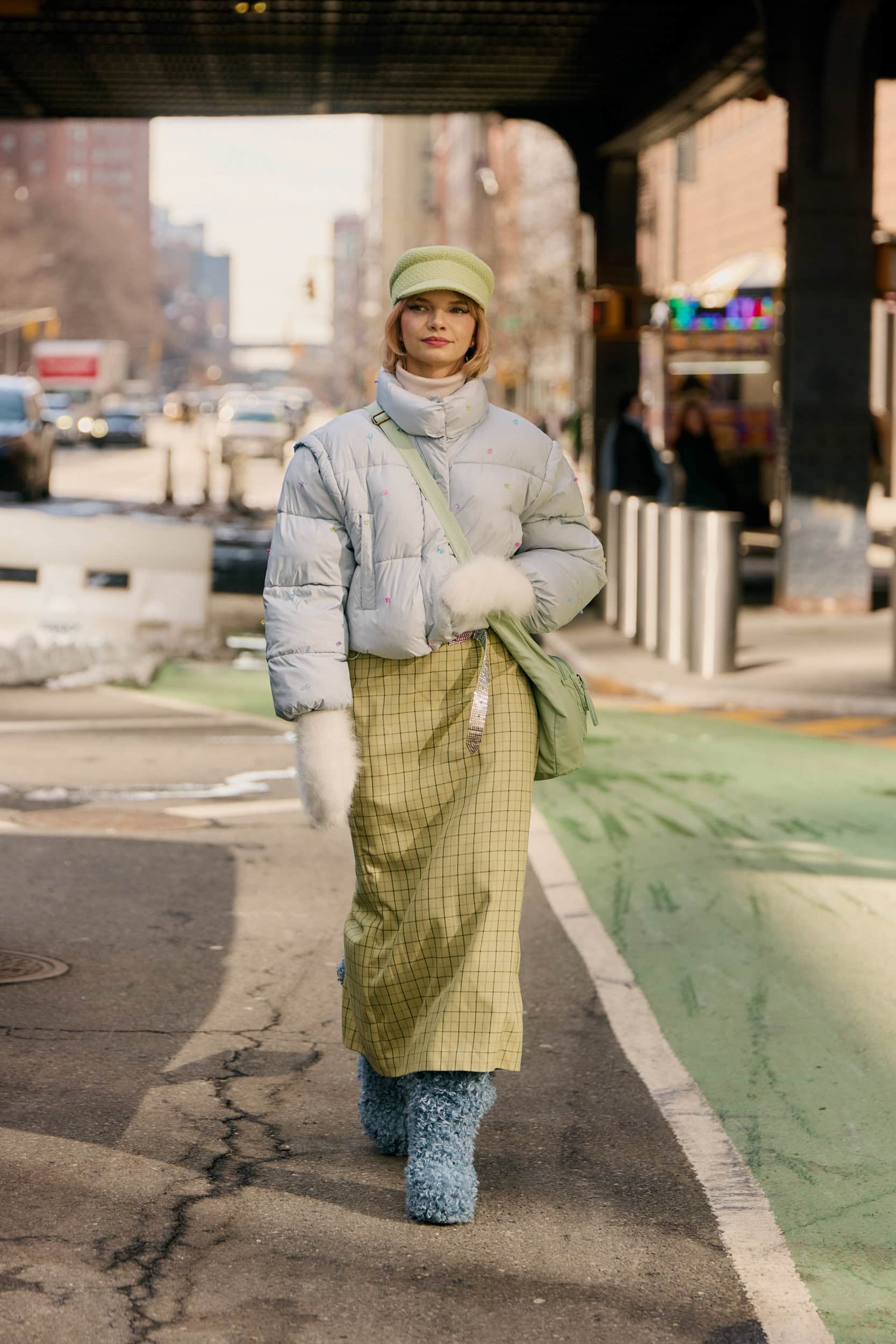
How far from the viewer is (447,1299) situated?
12.7ft

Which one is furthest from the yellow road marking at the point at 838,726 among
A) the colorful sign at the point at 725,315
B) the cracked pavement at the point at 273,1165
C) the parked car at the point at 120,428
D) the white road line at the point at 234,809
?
the parked car at the point at 120,428

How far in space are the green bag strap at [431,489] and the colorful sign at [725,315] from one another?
21077 mm

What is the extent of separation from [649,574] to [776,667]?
5.30ft

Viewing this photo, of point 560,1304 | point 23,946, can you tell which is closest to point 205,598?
point 23,946

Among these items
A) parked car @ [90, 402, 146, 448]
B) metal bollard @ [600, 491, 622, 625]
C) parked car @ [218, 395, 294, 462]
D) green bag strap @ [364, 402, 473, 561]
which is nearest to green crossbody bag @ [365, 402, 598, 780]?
green bag strap @ [364, 402, 473, 561]

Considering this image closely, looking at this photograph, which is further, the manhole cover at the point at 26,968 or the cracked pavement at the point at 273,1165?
the manhole cover at the point at 26,968

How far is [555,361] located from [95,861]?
7390cm

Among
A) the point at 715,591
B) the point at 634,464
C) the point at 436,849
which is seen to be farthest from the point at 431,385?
the point at 634,464

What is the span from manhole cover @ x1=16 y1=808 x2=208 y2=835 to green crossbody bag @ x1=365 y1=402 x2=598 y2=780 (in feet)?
14.6

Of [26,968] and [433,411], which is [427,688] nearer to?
[433,411]

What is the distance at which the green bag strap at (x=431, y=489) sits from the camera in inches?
174

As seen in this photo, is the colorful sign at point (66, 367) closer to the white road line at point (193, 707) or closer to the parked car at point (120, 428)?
the parked car at point (120, 428)

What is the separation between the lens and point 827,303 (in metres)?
18.3

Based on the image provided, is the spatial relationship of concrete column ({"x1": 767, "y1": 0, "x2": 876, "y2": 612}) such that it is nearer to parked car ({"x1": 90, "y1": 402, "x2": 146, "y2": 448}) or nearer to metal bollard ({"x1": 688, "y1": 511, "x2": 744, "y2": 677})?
metal bollard ({"x1": 688, "y1": 511, "x2": 744, "y2": 677})
